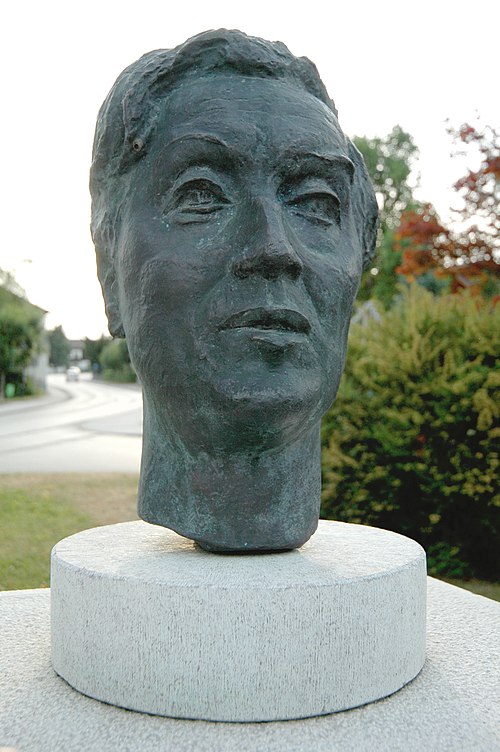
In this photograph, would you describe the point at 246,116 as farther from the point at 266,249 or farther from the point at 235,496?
the point at 235,496

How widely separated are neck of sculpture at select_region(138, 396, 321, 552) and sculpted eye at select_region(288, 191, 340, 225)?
3.10 ft

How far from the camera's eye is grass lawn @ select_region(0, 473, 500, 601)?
6547 millimetres

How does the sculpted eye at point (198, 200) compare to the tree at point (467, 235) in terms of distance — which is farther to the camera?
the tree at point (467, 235)

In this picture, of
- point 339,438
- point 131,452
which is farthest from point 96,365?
point 339,438

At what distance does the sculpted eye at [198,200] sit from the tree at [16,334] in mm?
32676

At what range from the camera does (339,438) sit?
703 cm

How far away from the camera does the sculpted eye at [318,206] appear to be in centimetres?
325

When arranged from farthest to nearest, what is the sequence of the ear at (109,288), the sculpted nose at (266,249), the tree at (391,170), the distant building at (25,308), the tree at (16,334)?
the distant building at (25,308) → the tree at (16,334) → the tree at (391,170) → the ear at (109,288) → the sculpted nose at (266,249)

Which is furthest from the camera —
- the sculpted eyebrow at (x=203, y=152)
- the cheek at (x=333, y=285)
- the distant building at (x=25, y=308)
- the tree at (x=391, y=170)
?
the distant building at (x=25, y=308)

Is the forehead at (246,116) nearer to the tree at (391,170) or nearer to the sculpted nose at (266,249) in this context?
the sculpted nose at (266,249)

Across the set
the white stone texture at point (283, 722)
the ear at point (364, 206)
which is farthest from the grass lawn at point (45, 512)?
the ear at point (364, 206)

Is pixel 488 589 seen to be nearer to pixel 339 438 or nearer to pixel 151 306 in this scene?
pixel 339 438

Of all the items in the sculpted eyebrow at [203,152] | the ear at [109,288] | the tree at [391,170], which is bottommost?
the ear at [109,288]

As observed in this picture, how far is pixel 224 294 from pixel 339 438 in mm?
4210
